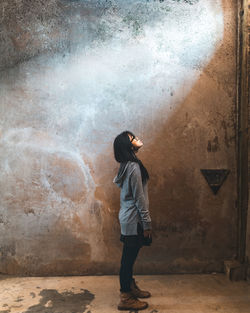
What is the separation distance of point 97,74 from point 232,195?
2402 millimetres

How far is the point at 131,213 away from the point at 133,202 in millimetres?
112

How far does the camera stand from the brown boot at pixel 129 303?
9.50ft

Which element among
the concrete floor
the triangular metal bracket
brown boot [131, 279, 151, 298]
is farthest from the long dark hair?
the concrete floor

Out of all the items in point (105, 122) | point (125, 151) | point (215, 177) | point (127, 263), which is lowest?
point (127, 263)

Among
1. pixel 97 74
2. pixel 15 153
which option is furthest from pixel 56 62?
pixel 15 153

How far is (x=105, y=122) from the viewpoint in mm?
3695

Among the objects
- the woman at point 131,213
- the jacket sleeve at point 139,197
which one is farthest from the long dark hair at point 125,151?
the jacket sleeve at point 139,197

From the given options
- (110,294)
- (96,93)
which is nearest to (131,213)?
(110,294)

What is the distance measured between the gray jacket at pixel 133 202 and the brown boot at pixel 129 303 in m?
0.68

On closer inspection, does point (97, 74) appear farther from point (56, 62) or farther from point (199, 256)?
point (199, 256)

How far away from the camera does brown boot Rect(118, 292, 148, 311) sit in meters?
2.89

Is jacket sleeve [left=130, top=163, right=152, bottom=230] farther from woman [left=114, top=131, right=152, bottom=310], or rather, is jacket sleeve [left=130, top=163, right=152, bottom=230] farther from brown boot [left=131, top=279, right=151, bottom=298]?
brown boot [left=131, top=279, right=151, bottom=298]

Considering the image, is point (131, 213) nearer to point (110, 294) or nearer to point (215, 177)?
point (110, 294)

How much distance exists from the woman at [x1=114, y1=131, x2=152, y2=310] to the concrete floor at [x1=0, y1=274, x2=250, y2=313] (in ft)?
0.81
